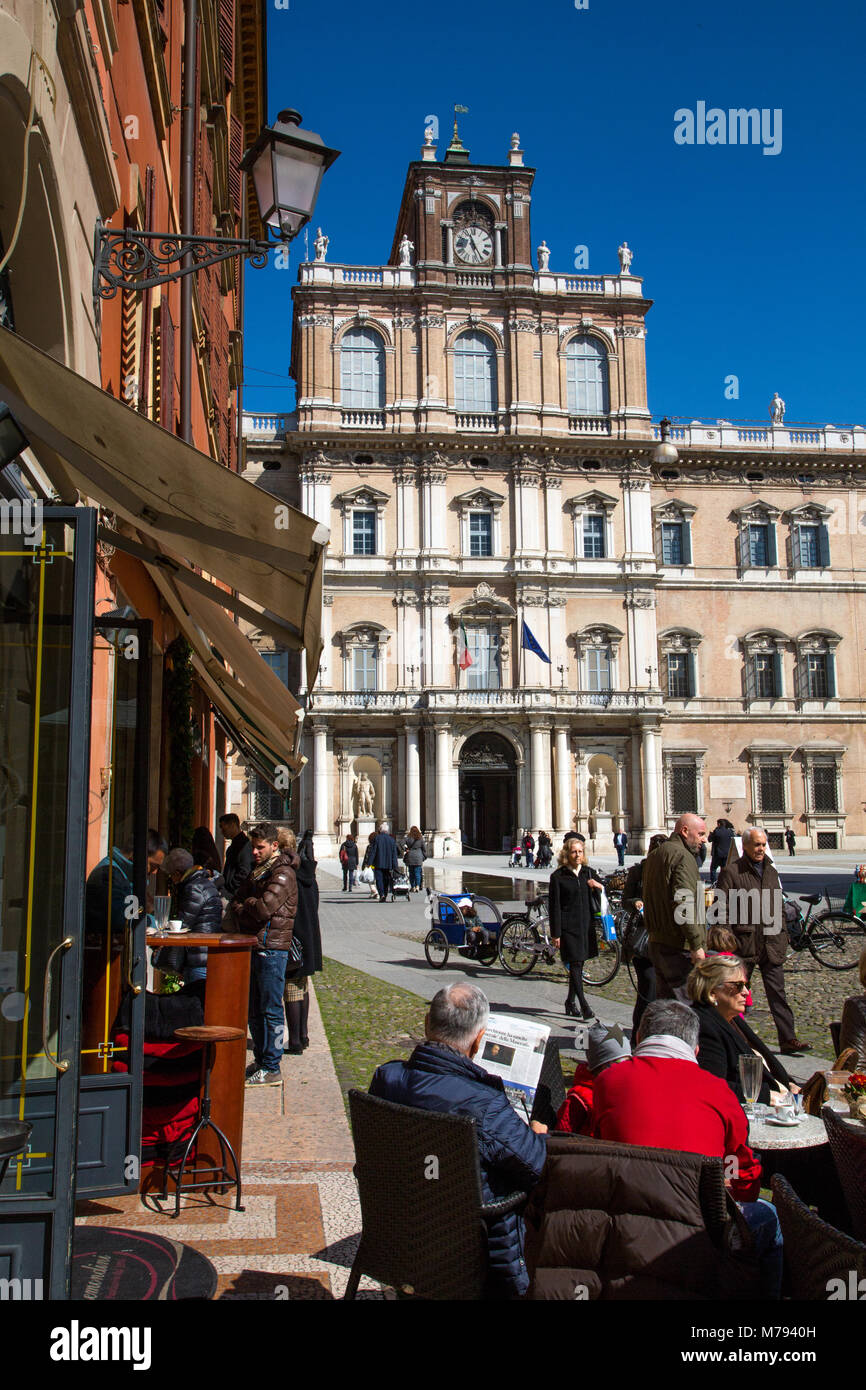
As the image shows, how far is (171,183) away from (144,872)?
9.49 m

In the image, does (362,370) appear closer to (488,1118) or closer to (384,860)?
(384,860)

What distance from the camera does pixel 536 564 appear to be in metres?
42.0

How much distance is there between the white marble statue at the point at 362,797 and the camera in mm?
39875

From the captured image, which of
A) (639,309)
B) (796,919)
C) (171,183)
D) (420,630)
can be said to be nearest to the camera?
(171,183)

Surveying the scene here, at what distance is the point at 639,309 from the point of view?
145 feet

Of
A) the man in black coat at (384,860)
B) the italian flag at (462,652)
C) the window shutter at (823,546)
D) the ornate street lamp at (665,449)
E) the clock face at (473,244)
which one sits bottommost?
the man in black coat at (384,860)

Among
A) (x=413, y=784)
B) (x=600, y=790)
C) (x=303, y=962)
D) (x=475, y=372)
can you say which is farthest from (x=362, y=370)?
(x=303, y=962)

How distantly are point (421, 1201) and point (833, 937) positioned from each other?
37.0 feet

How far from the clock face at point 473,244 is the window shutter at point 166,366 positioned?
36.6 meters

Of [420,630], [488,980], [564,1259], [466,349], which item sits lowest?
[488,980]

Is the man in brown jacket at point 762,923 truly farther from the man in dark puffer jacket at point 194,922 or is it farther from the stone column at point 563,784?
the stone column at point 563,784

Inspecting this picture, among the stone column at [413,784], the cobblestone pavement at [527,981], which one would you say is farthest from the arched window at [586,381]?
the cobblestone pavement at [527,981]

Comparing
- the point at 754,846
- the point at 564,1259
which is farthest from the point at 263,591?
the point at 754,846
